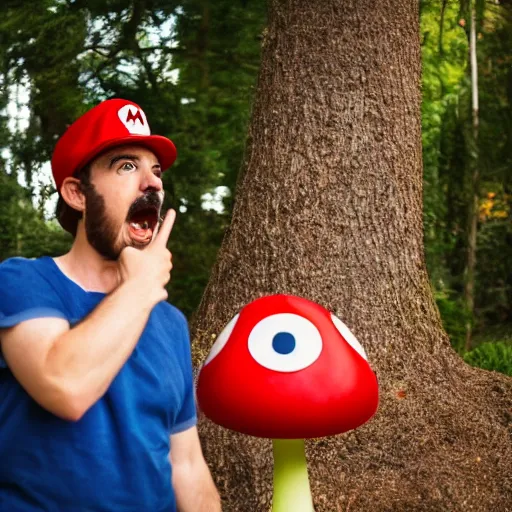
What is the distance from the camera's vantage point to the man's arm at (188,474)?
1868mm

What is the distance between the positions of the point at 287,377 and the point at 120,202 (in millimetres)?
767

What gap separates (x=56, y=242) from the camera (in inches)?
336

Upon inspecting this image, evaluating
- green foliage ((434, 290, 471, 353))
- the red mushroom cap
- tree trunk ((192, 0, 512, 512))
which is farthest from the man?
green foliage ((434, 290, 471, 353))

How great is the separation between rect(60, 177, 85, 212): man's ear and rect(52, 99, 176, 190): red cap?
0.06ft

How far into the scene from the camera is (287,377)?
7.09 ft

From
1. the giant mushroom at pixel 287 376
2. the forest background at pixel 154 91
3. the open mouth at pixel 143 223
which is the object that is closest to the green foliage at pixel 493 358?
the forest background at pixel 154 91

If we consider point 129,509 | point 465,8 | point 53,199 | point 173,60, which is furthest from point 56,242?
point 129,509

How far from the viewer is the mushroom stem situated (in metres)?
2.37

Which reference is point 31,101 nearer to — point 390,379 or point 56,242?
point 56,242

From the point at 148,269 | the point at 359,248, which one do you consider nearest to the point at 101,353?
the point at 148,269

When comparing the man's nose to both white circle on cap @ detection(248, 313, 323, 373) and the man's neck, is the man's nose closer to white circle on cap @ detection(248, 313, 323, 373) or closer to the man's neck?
the man's neck

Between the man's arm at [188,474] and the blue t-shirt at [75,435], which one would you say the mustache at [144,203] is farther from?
the man's arm at [188,474]

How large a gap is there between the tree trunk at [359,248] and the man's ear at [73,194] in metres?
2.35

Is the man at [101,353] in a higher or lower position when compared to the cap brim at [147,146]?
lower
